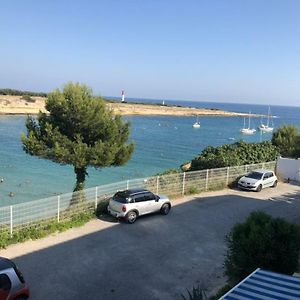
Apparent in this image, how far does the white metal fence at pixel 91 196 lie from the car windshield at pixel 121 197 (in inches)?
42.5

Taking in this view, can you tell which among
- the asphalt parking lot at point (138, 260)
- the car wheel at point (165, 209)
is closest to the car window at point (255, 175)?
the asphalt parking lot at point (138, 260)

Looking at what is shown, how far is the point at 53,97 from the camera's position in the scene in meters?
20.7

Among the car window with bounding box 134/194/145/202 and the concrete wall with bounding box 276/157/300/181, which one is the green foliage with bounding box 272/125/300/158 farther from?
the car window with bounding box 134/194/145/202

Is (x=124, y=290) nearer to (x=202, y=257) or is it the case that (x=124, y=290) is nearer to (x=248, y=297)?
(x=202, y=257)

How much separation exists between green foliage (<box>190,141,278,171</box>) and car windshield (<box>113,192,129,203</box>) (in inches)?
440

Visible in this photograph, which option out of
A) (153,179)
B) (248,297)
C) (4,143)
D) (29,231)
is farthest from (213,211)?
(4,143)

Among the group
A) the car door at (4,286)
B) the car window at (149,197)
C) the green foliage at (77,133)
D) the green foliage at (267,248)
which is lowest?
the car window at (149,197)

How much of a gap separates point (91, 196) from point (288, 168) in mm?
18511

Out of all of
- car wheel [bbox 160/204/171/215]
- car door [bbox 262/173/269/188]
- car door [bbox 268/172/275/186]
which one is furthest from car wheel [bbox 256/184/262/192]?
car wheel [bbox 160/204/171/215]

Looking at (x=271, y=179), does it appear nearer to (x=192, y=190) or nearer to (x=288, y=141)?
(x=192, y=190)

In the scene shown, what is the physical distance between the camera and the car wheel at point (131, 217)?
1820cm

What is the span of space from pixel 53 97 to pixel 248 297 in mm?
15565

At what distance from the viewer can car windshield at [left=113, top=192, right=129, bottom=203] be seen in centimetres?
1836

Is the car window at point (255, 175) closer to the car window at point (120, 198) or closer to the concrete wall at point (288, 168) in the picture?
the concrete wall at point (288, 168)
